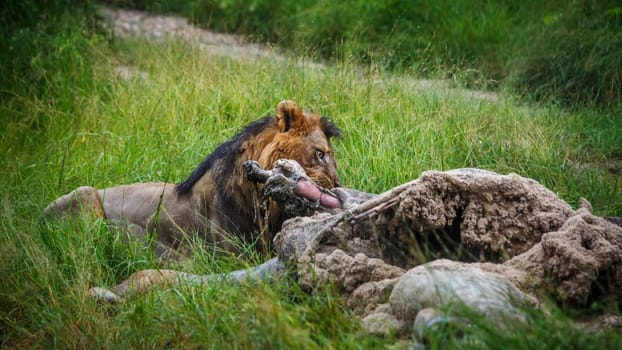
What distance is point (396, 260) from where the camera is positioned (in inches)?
201

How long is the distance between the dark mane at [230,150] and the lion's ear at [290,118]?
15 centimetres

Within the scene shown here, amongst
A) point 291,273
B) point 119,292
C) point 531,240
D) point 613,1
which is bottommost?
point 119,292

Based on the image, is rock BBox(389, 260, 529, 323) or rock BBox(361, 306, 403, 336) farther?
rock BBox(361, 306, 403, 336)

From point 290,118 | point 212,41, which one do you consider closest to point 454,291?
point 290,118

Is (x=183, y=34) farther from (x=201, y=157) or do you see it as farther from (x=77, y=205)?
(x=77, y=205)

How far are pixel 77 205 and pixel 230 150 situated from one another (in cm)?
130

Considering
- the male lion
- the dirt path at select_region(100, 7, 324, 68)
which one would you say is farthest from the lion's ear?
the dirt path at select_region(100, 7, 324, 68)

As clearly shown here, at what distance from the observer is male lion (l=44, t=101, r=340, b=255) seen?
6555 millimetres

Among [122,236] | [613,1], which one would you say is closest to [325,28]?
[613,1]

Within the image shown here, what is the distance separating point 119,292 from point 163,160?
2708mm

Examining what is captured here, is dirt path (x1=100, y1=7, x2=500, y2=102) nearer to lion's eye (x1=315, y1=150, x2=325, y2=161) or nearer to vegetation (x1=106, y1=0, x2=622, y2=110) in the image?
vegetation (x1=106, y1=0, x2=622, y2=110)

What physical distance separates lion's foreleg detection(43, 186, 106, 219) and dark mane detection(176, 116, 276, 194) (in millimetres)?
673

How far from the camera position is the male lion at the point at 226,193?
6.55 metres

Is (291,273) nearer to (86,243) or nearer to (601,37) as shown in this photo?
(86,243)
